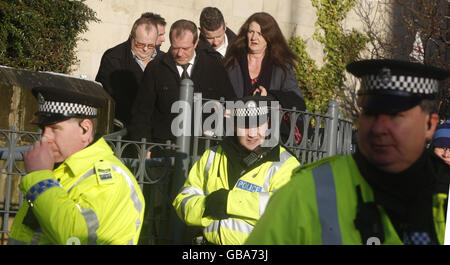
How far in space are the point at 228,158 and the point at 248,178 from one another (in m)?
0.16

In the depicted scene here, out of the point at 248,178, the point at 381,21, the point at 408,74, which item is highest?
the point at 381,21

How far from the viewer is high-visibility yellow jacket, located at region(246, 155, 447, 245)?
6.57 feet

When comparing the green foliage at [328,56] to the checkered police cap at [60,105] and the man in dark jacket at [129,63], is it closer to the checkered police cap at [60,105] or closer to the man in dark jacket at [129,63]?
the man in dark jacket at [129,63]

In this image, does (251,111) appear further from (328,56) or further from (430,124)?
(328,56)

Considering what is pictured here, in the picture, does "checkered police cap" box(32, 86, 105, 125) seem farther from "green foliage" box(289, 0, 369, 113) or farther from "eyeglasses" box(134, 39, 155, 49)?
"green foliage" box(289, 0, 369, 113)

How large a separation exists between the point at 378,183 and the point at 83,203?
135cm

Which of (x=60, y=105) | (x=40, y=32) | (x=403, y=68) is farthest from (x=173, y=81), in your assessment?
(x=403, y=68)

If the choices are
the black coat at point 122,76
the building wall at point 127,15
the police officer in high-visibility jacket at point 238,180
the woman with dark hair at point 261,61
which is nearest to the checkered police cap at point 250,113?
the police officer in high-visibility jacket at point 238,180

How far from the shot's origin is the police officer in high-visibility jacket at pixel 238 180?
12.3ft

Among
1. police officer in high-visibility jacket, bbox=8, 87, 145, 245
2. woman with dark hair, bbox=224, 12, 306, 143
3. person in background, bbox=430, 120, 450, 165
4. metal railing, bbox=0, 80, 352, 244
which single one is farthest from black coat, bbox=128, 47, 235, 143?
police officer in high-visibility jacket, bbox=8, 87, 145, 245

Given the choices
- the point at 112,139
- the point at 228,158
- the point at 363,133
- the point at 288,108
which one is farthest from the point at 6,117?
the point at 363,133

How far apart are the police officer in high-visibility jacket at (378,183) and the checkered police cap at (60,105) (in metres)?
1.37

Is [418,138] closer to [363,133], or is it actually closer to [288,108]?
[363,133]

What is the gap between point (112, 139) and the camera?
4680 mm
